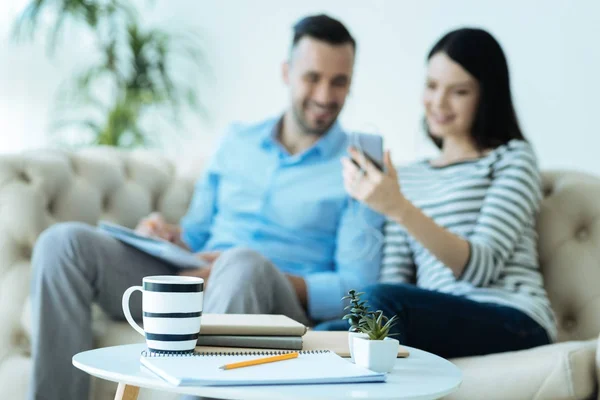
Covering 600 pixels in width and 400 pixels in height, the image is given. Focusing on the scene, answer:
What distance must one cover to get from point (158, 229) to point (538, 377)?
39.8 inches

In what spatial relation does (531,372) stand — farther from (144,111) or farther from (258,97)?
(144,111)

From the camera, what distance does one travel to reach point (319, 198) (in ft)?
6.28

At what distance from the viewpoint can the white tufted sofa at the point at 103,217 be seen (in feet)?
5.53

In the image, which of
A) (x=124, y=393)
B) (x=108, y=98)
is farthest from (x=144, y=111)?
(x=124, y=393)

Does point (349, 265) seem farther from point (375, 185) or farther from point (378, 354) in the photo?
point (378, 354)

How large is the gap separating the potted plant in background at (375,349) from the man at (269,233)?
504mm

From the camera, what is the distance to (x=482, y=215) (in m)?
1.64

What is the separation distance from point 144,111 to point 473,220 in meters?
1.96

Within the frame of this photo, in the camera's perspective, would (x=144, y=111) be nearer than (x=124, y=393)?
No

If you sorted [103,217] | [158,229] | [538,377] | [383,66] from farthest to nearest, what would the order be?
[383,66] < [103,217] < [158,229] < [538,377]

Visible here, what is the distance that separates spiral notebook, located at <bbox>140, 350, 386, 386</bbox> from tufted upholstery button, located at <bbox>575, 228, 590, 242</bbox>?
101 cm

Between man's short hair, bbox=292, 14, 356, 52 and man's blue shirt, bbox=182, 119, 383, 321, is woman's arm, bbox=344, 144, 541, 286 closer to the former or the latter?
man's blue shirt, bbox=182, 119, 383, 321

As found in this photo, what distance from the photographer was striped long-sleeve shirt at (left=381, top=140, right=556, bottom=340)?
1.58m

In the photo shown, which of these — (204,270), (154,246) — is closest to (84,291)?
(154,246)
